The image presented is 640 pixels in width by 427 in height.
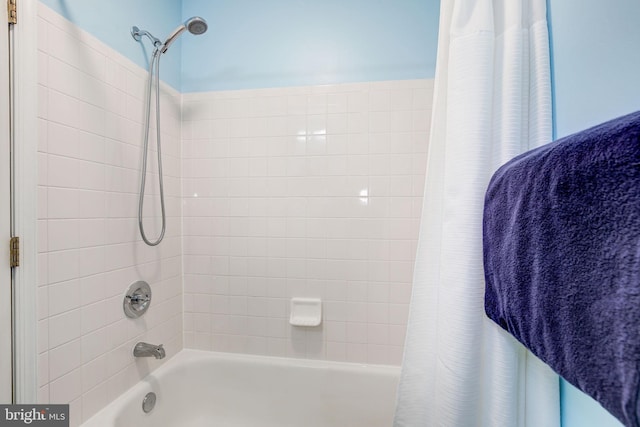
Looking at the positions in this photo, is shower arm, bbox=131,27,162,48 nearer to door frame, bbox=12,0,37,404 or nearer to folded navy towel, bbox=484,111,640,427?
door frame, bbox=12,0,37,404

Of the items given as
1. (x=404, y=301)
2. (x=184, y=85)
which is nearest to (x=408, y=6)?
(x=184, y=85)

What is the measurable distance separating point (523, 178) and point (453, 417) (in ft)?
2.00

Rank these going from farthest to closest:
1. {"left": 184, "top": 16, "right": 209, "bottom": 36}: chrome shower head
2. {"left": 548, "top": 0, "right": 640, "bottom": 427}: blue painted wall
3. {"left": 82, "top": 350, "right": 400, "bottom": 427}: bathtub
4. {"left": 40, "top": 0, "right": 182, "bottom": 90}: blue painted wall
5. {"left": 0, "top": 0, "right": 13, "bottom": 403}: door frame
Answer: {"left": 82, "top": 350, "right": 400, "bottom": 427}: bathtub < {"left": 184, "top": 16, "right": 209, "bottom": 36}: chrome shower head < {"left": 40, "top": 0, "right": 182, "bottom": 90}: blue painted wall < {"left": 0, "top": 0, "right": 13, "bottom": 403}: door frame < {"left": 548, "top": 0, "right": 640, "bottom": 427}: blue painted wall

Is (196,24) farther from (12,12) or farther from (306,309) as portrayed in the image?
(306,309)

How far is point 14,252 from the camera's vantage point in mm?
808

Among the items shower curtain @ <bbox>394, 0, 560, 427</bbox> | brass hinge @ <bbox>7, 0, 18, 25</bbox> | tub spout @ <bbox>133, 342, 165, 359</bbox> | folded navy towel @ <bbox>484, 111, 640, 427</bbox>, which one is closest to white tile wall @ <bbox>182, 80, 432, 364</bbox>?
tub spout @ <bbox>133, 342, 165, 359</bbox>

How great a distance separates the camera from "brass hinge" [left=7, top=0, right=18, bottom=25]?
80 centimetres

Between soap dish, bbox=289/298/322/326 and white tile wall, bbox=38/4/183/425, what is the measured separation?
688 millimetres

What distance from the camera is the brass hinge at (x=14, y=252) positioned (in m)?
0.81

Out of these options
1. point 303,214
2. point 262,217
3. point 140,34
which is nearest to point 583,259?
point 303,214

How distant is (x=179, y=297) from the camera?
1527 millimetres

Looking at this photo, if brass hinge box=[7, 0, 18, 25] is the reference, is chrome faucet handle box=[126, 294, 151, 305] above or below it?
below

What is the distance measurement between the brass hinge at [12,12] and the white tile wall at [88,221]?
6 centimetres

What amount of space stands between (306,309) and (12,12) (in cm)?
153
